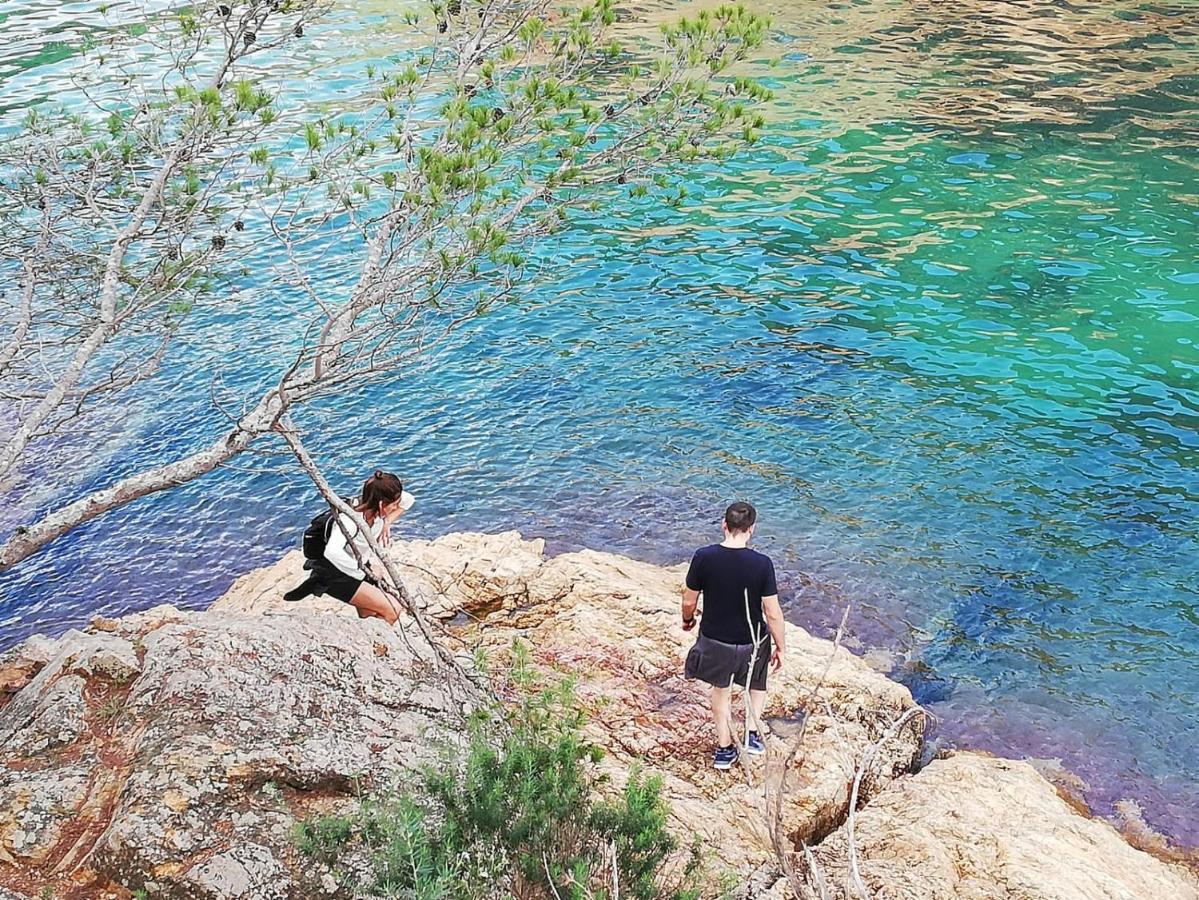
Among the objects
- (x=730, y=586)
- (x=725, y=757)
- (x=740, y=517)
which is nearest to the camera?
(x=740, y=517)

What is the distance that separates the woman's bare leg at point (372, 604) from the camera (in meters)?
9.78

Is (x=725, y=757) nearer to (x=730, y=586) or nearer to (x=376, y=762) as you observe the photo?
(x=730, y=586)

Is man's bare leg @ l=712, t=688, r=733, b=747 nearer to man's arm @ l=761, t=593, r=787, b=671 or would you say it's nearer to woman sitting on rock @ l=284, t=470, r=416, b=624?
man's arm @ l=761, t=593, r=787, b=671

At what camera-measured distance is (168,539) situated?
12.9 m

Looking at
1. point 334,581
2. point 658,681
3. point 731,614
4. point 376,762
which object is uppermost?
point 376,762

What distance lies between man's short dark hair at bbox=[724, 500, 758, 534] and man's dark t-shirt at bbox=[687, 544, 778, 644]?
0.17 meters

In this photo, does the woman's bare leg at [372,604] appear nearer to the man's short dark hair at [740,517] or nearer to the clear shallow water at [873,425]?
the clear shallow water at [873,425]

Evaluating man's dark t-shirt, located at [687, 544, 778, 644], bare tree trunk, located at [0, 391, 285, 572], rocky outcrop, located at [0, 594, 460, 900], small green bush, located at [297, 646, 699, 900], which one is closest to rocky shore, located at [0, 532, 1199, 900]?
rocky outcrop, located at [0, 594, 460, 900]

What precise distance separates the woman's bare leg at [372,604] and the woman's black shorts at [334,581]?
0.46 ft

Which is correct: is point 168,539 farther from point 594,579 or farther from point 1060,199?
point 1060,199

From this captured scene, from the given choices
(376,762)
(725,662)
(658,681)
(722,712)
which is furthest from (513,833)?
(658,681)

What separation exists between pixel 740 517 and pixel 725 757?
75.5 inches

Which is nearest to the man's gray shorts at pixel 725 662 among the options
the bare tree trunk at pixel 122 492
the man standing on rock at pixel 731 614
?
the man standing on rock at pixel 731 614

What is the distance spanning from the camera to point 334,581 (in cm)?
949
